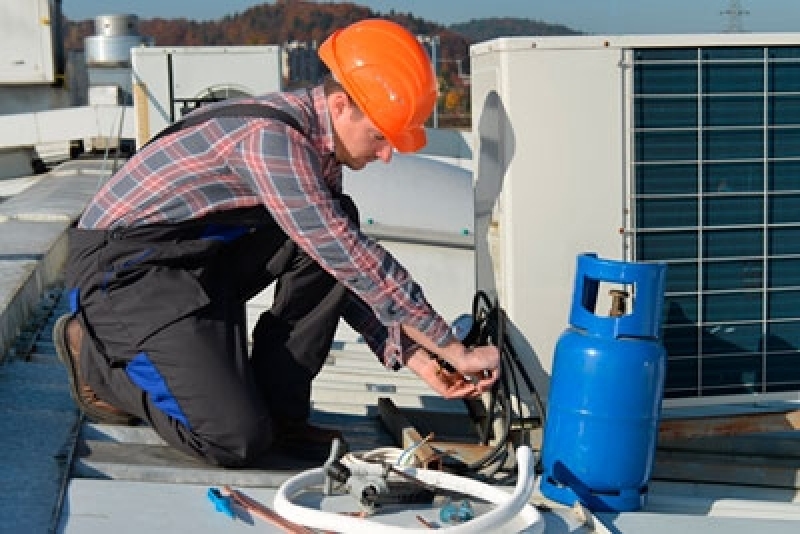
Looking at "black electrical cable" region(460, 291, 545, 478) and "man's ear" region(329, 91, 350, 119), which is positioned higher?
"man's ear" region(329, 91, 350, 119)

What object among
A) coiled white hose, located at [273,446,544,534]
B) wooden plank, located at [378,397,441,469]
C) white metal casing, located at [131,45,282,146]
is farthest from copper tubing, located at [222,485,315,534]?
white metal casing, located at [131,45,282,146]

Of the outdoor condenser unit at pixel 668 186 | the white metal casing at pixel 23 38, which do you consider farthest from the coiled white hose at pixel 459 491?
the white metal casing at pixel 23 38

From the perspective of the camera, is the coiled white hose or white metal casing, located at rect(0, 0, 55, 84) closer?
the coiled white hose

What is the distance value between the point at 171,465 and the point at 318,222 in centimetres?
69

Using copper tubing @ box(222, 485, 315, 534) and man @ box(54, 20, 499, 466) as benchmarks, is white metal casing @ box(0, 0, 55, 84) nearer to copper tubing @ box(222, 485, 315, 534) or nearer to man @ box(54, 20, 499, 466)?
man @ box(54, 20, 499, 466)

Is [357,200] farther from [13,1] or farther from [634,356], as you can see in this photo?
[13,1]

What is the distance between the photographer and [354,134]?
285cm

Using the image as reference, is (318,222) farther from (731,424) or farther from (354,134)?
(731,424)

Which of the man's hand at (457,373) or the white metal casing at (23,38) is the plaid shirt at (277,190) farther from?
the white metal casing at (23,38)

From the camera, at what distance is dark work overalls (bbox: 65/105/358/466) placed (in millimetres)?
2836

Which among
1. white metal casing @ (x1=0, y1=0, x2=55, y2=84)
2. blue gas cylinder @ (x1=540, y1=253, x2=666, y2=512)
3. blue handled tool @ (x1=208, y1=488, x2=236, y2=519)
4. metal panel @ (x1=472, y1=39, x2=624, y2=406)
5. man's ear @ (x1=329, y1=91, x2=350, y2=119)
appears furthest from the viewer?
white metal casing @ (x1=0, y1=0, x2=55, y2=84)

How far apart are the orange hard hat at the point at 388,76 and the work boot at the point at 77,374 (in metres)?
0.94

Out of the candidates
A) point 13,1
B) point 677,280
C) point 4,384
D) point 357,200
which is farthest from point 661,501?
point 13,1

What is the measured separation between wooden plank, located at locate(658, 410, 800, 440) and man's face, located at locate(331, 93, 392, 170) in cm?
113
